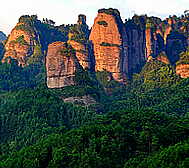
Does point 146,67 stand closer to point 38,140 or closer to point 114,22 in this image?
point 114,22

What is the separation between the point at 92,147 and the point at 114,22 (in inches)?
2863

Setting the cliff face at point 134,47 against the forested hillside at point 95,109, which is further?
the cliff face at point 134,47

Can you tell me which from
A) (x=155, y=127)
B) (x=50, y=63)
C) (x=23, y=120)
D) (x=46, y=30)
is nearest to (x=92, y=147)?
(x=155, y=127)

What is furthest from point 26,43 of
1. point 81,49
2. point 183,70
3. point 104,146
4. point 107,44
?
point 104,146

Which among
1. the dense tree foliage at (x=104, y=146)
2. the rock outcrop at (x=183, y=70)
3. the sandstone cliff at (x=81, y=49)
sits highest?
the sandstone cliff at (x=81, y=49)

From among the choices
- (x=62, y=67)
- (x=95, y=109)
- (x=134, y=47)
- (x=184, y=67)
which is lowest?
(x=95, y=109)

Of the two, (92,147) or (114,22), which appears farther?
(114,22)

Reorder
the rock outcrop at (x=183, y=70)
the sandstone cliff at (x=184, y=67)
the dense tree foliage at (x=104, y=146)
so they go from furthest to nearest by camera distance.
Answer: the rock outcrop at (x=183, y=70) < the sandstone cliff at (x=184, y=67) < the dense tree foliage at (x=104, y=146)

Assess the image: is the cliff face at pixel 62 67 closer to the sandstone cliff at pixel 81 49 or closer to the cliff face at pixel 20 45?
the sandstone cliff at pixel 81 49

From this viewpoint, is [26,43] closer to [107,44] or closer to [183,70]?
[107,44]

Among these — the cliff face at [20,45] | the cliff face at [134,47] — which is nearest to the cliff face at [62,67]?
the cliff face at [134,47]

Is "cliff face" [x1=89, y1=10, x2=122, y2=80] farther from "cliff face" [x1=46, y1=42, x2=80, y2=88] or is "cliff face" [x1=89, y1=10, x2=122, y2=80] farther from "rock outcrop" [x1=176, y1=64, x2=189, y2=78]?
"cliff face" [x1=46, y1=42, x2=80, y2=88]

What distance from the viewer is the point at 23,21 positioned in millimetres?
109312

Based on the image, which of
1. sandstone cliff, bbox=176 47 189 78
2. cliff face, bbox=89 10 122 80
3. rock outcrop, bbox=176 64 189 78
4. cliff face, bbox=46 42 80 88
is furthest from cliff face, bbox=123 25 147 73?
cliff face, bbox=46 42 80 88
